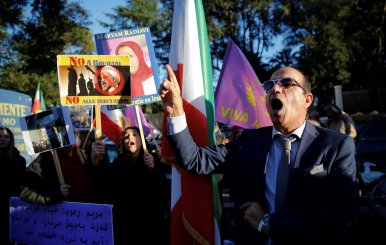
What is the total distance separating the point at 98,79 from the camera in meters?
3.31

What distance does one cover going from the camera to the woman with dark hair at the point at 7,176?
4.08 m

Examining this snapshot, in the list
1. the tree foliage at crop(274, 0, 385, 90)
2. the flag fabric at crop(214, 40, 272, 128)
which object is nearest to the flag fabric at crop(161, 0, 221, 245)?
the flag fabric at crop(214, 40, 272, 128)

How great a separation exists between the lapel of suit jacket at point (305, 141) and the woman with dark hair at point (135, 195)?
5.95 feet

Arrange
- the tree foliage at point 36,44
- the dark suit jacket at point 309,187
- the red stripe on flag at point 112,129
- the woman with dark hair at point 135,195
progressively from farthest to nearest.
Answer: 1. the tree foliage at point 36,44
2. the red stripe on flag at point 112,129
3. the woman with dark hair at point 135,195
4. the dark suit jacket at point 309,187

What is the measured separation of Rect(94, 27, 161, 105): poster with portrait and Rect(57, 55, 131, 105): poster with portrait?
1.05 ft

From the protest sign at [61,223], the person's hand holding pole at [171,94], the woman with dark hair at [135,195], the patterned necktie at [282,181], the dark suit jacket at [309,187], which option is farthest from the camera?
the woman with dark hair at [135,195]

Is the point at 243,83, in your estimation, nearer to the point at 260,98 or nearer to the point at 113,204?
the point at 260,98

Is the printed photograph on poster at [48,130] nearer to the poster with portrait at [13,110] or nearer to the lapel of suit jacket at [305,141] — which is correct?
the lapel of suit jacket at [305,141]

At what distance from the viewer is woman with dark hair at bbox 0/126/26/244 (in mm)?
4082

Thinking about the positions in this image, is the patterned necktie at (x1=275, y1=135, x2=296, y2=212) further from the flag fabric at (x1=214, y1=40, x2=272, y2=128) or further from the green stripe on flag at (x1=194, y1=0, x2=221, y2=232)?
the flag fabric at (x1=214, y1=40, x2=272, y2=128)

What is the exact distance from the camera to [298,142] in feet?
6.68

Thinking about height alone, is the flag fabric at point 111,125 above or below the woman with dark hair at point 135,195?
above

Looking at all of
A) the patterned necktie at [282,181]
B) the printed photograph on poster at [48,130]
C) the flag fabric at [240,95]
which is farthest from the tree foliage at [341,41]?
the patterned necktie at [282,181]

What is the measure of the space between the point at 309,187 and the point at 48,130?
8.05ft
